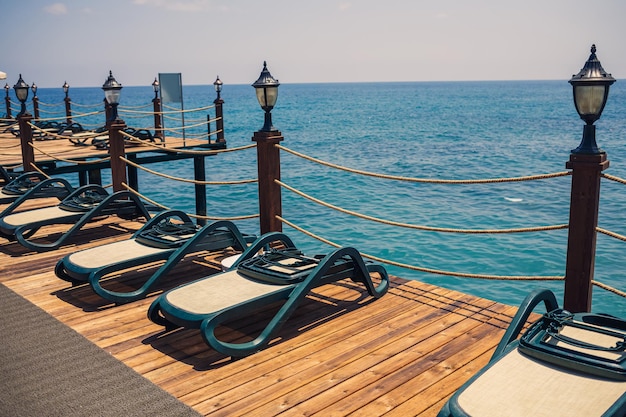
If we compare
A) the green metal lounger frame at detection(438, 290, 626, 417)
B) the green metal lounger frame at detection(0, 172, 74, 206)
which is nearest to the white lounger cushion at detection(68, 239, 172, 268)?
the green metal lounger frame at detection(0, 172, 74, 206)

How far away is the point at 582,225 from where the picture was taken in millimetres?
4520

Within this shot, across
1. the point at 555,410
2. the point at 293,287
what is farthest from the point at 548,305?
the point at 293,287

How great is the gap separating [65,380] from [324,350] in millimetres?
1743

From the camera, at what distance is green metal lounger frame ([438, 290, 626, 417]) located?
9.77ft

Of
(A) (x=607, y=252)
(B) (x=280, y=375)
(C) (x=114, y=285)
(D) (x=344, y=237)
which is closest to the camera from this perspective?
(B) (x=280, y=375)

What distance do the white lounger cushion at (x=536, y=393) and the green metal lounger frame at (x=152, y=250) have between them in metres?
3.17

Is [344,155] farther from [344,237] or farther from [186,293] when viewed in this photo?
[186,293]

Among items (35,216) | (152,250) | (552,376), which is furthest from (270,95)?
(552,376)

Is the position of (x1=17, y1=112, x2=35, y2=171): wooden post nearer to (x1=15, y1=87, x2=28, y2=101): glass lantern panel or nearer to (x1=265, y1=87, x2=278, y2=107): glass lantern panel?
(x1=15, y1=87, x2=28, y2=101): glass lantern panel

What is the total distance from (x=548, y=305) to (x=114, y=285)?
393cm

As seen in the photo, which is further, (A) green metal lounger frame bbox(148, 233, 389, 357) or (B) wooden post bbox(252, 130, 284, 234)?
(B) wooden post bbox(252, 130, 284, 234)

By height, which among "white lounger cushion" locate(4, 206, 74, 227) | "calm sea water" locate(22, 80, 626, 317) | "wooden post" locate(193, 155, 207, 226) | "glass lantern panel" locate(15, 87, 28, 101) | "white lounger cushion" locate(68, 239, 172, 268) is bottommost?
"calm sea water" locate(22, 80, 626, 317)

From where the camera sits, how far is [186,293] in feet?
15.4

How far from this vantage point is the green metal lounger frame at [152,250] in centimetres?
539
